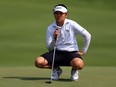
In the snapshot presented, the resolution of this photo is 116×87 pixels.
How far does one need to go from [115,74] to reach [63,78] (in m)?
0.79

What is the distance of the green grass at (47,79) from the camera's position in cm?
533

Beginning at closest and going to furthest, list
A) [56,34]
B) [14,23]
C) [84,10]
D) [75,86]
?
1. [75,86]
2. [56,34]
3. [14,23]
4. [84,10]

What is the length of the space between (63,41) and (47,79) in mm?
458

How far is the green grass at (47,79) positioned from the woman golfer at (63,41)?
18cm

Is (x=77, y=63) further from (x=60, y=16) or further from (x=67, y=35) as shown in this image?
(x=60, y=16)

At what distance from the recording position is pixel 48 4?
1254 centimetres

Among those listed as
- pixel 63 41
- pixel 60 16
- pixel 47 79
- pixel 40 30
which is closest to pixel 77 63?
pixel 63 41

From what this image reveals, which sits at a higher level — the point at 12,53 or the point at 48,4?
the point at 48,4

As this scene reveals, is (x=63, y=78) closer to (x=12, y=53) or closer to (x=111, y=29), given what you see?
(x=12, y=53)

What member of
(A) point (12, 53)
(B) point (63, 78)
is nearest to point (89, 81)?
(B) point (63, 78)

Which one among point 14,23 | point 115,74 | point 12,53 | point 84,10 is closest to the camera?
point 115,74

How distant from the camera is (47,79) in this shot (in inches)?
228

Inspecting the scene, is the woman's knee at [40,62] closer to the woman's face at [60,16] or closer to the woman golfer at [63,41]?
the woman golfer at [63,41]

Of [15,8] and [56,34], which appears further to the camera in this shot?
[15,8]
